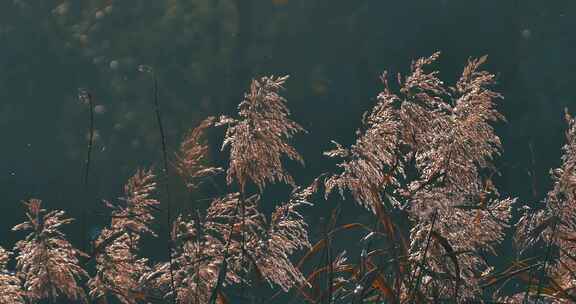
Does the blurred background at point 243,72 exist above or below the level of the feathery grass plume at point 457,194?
above

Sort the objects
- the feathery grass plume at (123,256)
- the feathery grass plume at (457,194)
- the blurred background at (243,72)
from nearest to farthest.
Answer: the feathery grass plume at (457,194) < the feathery grass plume at (123,256) < the blurred background at (243,72)

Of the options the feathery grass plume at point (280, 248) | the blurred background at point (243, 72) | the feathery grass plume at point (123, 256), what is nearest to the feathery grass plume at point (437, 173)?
the feathery grass plume at point (280, 248)

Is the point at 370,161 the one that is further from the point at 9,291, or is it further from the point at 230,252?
the point at 9,291

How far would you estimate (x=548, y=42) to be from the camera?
13.8 metres

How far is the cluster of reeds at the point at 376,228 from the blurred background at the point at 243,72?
9472 millimetres

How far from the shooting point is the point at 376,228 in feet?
9.58

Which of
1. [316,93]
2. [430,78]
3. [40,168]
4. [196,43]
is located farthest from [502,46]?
[430,78]

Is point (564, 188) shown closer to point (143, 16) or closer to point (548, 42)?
point (548, 42)

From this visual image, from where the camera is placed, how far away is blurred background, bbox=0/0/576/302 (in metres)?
13.1

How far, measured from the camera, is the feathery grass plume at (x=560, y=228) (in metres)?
2.65

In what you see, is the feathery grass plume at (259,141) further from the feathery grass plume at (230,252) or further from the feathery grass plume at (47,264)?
the feathery grass plume at (47,264)

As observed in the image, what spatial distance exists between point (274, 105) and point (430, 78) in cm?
45

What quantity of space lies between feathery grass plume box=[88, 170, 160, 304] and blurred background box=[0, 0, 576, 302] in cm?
934

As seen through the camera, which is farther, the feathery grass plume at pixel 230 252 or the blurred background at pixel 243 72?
the blurred background at pixel 243 72
